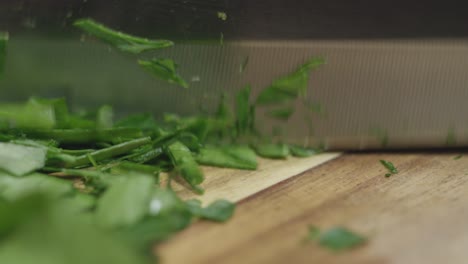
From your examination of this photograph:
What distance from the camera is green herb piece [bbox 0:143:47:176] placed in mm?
1004

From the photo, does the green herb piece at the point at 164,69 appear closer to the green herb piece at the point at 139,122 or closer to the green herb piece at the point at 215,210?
the green herb piece at the point at 139,122

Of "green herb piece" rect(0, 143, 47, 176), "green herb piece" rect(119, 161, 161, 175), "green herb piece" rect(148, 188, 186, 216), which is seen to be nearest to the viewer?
"green herb piece" rect(148, 188, 186, 216)

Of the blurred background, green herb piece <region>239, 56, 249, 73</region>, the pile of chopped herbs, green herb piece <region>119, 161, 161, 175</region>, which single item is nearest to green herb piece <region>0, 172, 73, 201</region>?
the pile of chopped herbs

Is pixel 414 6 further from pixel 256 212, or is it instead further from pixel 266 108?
pixel 256 212

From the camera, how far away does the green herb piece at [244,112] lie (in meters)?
1.28

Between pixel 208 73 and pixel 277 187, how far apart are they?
317mm

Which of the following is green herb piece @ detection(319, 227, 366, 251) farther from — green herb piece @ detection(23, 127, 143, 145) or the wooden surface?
green herb piece @ detection(23, 127, 143, 145)

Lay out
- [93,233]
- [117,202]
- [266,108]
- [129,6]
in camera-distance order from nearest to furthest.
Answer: [93,233] → [117,202] → [129,6] → [266,108]

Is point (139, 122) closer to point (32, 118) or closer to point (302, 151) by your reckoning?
point (32, 118)

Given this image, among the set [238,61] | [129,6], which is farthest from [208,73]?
[129,6]

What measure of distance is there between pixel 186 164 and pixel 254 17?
32cm

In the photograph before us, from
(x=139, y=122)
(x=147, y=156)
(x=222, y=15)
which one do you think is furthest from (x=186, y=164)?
(x=222, y=15)

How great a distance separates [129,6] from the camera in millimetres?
1183

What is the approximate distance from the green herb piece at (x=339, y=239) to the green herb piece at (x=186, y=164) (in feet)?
0.92
